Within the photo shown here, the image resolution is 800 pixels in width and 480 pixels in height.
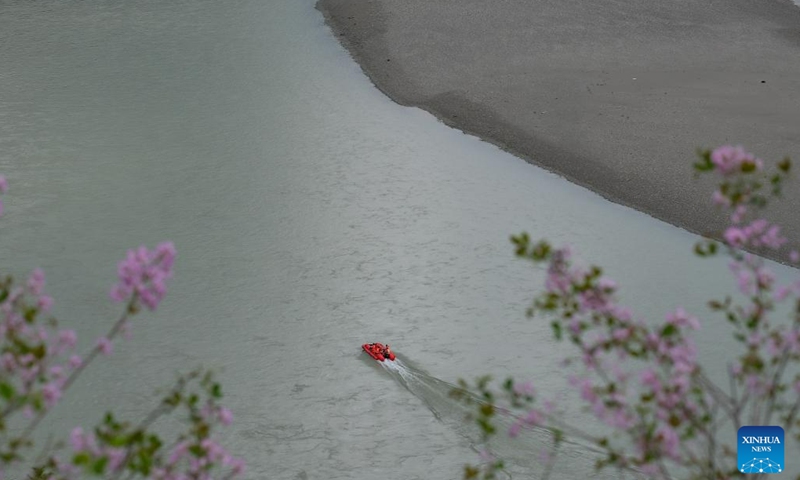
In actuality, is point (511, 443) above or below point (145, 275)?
below

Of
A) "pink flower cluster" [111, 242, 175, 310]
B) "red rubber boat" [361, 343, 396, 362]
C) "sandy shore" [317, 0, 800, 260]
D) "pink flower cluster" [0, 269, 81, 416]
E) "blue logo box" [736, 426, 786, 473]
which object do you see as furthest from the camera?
"sandy shore" [317, 0, 800, 260]

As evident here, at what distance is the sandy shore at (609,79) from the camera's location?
7371mm

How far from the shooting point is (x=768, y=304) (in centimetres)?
212

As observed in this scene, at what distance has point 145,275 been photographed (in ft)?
7.04

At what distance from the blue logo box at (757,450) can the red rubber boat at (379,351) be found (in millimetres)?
2576

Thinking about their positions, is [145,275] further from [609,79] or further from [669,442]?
[609,79]

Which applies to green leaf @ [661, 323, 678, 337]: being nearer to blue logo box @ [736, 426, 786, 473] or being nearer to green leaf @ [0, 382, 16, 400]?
blue logo box @ [736, 426, 786, 473]

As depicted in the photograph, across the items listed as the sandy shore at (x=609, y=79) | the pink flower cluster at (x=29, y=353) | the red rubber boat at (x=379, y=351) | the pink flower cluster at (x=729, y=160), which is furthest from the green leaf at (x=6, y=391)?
the sandy shore at (x=609, y=79)

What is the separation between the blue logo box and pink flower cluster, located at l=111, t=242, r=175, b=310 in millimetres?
1563

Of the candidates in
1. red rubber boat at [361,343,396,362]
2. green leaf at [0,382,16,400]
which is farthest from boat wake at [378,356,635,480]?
green leaf at [0,382,16,400]

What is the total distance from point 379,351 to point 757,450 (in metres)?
2.70

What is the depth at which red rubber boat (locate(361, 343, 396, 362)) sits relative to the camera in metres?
5.36

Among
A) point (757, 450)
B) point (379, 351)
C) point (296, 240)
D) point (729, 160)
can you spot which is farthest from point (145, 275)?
point (296, 240)

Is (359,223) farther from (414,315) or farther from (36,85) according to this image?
(36,85)
